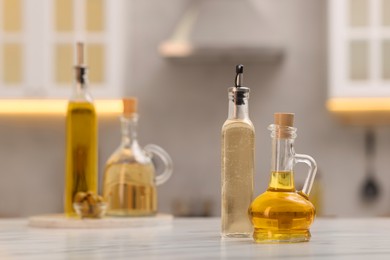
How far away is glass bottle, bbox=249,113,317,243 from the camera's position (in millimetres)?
1185

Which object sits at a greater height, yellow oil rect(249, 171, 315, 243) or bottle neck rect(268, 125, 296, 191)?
bottle neck rect(268, 125, 296, 191)

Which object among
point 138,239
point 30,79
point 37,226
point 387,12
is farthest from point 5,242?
point 387,12

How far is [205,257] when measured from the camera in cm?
101

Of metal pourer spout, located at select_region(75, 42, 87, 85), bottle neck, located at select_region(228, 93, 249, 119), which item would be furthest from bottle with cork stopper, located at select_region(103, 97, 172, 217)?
bottle neck, located at select_region(228, 93, 249, 119)

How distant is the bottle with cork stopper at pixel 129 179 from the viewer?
1.72 meters

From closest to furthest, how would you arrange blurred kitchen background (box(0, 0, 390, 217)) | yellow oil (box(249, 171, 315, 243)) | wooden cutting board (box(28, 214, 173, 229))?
yellow oil (box(249, 171, 315, 243)), wooden cutting board (box(28, 214, 173, 229)), blurred kitchen background (box(0, 0, 390, 217))

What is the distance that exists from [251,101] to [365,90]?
0.69 meters

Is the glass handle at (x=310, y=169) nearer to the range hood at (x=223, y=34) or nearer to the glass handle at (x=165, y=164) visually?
the glass handle at (x=165, y=164)

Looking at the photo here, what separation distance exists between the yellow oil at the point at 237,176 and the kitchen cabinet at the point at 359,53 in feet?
8.35

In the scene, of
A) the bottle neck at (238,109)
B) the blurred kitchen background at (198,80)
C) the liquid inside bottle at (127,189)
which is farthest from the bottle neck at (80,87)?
the blurred kitchen background at (198,80)

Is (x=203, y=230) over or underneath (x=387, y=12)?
underneath

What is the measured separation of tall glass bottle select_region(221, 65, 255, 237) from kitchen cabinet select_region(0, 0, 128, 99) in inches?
104

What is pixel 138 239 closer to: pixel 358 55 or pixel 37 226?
pixel 37 226

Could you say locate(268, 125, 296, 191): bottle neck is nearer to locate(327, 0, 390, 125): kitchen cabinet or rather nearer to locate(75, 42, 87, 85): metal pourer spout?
locate(75, 42, 87, 85): metal pourer spout
